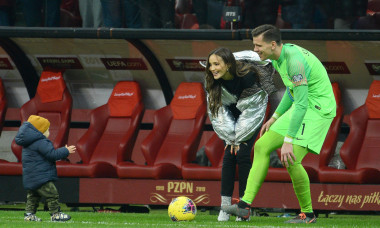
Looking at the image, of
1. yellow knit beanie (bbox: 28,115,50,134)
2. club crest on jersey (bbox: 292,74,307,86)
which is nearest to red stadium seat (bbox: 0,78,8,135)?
yellow knit beanie (bbox: 28,115,50,134)

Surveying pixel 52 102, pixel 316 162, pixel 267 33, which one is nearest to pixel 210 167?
pixel 316 162

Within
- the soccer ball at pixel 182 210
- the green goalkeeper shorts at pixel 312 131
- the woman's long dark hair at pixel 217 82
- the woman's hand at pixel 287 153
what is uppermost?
the woman's long dark hair at pixel 217 82

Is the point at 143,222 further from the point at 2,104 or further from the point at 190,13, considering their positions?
the point at 2,104

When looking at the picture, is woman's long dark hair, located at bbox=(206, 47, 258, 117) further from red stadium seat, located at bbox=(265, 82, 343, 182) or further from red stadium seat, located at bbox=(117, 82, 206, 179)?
red stadium seat, located at bbox=(117, 82, 206, 179)

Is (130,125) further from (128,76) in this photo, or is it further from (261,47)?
(261,47)

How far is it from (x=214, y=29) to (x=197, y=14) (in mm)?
829

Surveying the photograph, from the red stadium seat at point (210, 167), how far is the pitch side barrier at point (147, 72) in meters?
0.11

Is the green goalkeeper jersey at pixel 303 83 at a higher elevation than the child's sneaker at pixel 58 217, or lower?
higher

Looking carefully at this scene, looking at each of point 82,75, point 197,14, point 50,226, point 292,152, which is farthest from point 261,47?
point 82,75

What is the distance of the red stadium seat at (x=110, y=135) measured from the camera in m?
10.6

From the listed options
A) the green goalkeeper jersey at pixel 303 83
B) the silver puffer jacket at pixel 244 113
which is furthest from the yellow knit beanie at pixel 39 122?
the green goalkeeper jersey at pixel 303 83

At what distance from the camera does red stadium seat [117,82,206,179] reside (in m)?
10.4

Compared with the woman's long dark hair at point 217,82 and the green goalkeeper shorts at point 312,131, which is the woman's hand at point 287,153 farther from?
the woman's long dark hair at point 217,82

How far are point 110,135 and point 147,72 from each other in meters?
0.95
